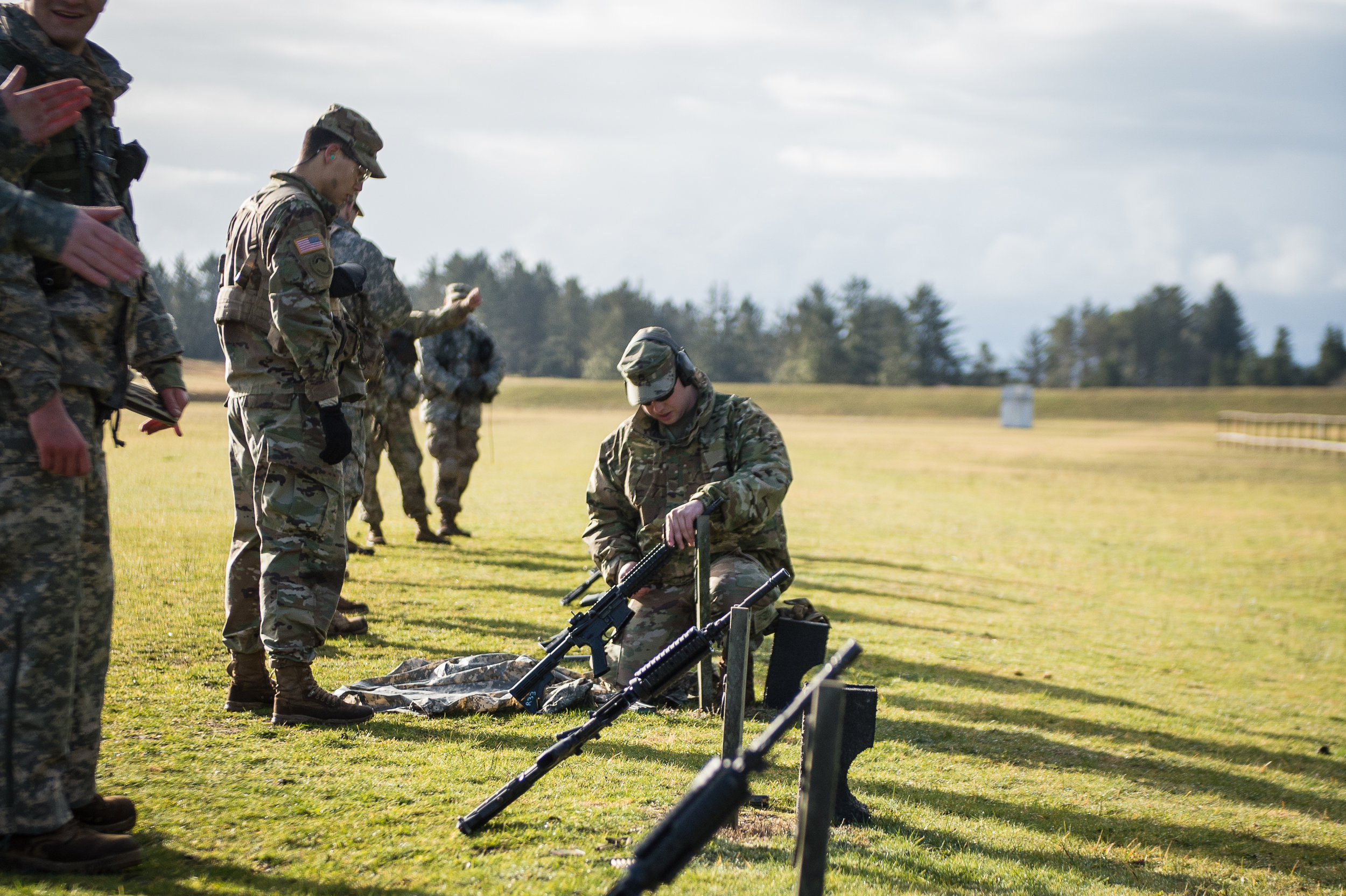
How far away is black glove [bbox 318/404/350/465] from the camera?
5066mm

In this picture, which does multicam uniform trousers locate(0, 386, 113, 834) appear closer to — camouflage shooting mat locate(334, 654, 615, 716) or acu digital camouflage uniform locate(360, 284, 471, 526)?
camouflage shooting mat locate(334, 654, 615, 716)

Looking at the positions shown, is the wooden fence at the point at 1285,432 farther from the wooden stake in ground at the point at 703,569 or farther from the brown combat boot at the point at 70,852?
the brown combat boot at the point at 70,852

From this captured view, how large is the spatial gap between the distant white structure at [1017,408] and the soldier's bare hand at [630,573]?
65.1 metres

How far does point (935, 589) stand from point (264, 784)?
9.37m

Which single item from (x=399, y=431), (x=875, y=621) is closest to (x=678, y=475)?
(x=875, y=621)

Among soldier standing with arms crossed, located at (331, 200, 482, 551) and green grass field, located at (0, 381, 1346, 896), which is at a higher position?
soldier standing with arms crossed, located at (331, 200, 482, 551)

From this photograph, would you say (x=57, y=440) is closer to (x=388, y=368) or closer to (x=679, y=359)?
(x=679, y=359)

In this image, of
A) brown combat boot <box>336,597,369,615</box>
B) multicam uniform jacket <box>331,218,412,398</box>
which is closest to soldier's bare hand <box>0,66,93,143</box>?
multicam uniform jacket <box>331,218,412,398</box>

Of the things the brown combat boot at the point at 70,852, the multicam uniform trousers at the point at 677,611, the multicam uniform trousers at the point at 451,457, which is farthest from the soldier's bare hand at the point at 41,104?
the multicam uniform trousers at the point at 451,457

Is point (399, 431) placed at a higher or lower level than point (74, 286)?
lower

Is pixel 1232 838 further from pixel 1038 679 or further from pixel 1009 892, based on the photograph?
pixel 1038 679

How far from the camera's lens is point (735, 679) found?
398cm

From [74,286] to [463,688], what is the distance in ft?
10.8

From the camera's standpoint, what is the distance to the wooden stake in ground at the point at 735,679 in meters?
3.94
